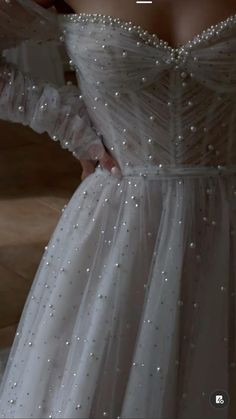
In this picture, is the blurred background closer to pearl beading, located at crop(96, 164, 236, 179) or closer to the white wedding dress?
the white wedding dress

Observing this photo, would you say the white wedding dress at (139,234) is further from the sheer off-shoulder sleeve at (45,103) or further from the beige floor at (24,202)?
the beige floor at (24,202)

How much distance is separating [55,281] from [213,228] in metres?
0.22

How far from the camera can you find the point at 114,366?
846 mm

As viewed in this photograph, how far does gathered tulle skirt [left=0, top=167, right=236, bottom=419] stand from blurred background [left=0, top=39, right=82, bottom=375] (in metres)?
0.60

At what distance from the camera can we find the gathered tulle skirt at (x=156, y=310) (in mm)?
833

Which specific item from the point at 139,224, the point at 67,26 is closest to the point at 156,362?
the point at 139,224

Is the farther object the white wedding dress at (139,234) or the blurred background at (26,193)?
the blurred background at (26,193)

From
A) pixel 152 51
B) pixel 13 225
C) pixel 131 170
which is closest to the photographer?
pixel 152 51

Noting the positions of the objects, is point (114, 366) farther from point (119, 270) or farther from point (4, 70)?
point (4, 70)

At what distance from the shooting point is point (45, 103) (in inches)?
35.3

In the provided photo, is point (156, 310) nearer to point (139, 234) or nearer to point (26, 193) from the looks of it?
point (139, 234)

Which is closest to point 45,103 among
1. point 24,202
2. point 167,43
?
point 167,43

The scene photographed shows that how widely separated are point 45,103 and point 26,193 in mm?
1574

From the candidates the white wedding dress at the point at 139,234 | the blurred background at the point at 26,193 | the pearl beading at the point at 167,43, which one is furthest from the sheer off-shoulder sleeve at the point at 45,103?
the blurred background at the point at 26,193
